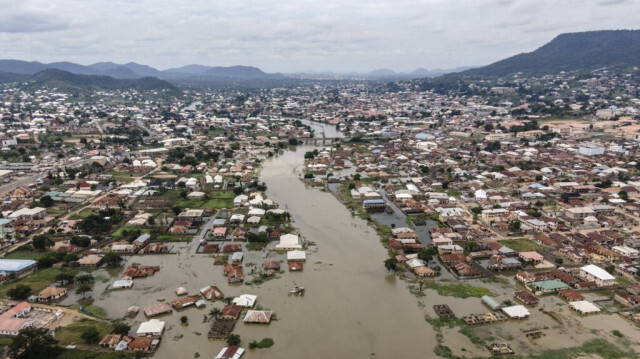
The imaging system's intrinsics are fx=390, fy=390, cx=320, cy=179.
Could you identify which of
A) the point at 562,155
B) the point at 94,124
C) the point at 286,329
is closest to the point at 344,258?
the point at 286,329

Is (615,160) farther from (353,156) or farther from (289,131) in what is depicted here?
(289,131)

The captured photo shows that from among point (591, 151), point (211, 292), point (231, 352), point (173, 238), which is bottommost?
point (231, 352)

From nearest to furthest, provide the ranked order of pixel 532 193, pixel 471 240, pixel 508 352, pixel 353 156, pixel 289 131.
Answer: pixel 508 352 → pixel 471 240 → pixel 532 193 → pixel 353 156 → pixel 289 131

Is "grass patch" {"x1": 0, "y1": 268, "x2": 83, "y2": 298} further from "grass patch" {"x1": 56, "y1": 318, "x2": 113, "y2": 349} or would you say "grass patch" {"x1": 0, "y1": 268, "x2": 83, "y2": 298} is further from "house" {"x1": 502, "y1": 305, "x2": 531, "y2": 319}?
"house" {"x1": 502, "y1": 305, "x2": 531, "y2": 319}

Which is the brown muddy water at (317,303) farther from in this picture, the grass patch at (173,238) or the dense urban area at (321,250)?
the grass patch at (173,238)

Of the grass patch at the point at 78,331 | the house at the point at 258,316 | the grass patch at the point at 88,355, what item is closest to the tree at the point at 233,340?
the house at the point at 258,316

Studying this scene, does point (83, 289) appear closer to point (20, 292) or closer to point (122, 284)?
point (122, 284)

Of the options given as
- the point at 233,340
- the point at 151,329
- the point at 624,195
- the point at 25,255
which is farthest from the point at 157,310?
the point at 624,195
